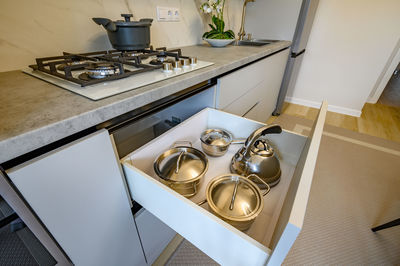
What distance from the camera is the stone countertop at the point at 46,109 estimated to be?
327 millimetres

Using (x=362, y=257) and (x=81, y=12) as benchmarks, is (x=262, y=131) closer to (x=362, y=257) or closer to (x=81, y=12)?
(x=81, y=12)

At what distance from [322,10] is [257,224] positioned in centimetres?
265

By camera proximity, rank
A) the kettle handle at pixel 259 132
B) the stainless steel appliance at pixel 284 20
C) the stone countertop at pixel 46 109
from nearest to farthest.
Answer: the stone countertop at pixel 46 109
the kettle handle at pixel 259 132
the stainless steel appliance at pixel 284 20

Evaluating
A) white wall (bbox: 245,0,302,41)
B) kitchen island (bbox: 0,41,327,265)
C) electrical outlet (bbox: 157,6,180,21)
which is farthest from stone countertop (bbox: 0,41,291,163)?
white wall (bbox: 245,0,302,41)

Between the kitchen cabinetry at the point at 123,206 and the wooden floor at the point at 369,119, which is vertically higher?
the kitchen cabinetry at the point at 123,206

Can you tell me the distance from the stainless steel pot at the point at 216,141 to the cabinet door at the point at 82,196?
0.33 metres

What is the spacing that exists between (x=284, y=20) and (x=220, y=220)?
6.75 ft

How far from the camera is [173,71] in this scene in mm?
672

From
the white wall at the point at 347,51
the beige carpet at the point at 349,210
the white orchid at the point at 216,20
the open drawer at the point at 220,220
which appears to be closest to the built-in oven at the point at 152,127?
the open drawer at the point at 220,220

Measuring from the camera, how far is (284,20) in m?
1.82

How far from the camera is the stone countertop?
327 mm

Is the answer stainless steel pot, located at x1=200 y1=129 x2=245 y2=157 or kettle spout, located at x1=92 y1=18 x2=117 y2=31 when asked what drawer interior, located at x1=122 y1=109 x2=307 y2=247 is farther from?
kettle spout, located at x1=92 y1=18 x2=117 y2=31

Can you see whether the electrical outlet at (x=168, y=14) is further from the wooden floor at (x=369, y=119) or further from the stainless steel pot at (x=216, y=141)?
the wooden floor at (x=369, y=119)

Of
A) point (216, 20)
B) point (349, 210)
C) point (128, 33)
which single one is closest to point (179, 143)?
point (128, 33)
